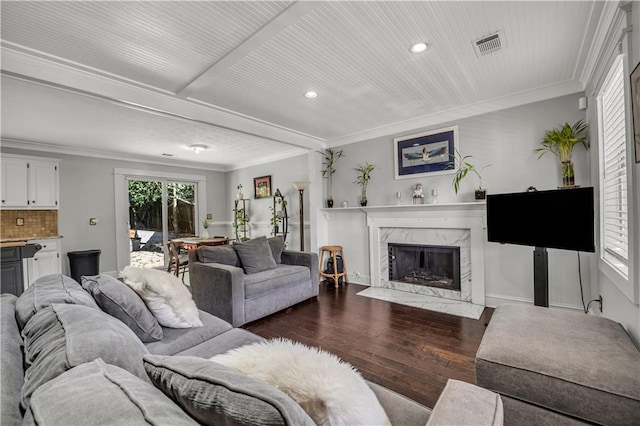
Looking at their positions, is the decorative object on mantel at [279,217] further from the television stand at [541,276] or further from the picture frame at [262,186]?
the television stand at [541,276]

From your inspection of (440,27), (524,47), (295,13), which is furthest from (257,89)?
(524,47)

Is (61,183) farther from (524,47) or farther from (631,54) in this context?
(631,54)

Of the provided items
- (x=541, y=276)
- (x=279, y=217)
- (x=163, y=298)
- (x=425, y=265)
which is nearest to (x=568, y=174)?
(x=541, y=276)

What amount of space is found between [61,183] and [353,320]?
18.0ft

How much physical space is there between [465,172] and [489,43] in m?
1.60

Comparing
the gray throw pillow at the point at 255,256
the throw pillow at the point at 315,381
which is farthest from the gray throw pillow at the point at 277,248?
the throw pillow at the point at 315,381

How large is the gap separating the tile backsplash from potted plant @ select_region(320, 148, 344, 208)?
4709 millimetres

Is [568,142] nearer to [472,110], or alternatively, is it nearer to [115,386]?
[472,110]

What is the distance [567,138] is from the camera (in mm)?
2805

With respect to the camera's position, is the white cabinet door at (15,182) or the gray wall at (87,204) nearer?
the white cabinet door at (15,182)

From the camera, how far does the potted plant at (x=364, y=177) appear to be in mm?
4418

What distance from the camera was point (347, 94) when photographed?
3.07 meters

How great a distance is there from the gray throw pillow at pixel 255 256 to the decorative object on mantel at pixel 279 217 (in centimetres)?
201

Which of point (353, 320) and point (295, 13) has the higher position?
point (295, 13)
